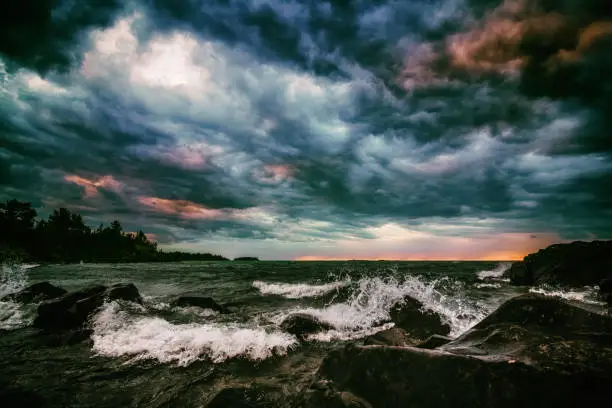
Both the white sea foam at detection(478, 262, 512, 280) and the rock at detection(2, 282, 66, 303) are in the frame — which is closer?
the rock at detection(2, 282, 66, 303)

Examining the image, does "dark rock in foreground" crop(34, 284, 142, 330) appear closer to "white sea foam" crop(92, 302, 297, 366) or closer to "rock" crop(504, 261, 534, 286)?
"white sea foam" crop(92, 302, 297, 366)

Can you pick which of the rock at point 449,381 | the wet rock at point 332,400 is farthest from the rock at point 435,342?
the wet rock at point 332,400

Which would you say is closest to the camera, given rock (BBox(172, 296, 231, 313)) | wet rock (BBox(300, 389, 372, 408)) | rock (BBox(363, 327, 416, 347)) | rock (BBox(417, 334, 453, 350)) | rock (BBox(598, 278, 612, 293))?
wet rock (BBox(300, 389, 372, 408))

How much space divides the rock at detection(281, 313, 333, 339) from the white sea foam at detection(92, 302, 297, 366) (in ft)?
1.26

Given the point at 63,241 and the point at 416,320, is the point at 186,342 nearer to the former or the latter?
the point at 416,320

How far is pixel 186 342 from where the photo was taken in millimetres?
6840

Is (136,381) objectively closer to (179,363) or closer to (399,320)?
(179,363)

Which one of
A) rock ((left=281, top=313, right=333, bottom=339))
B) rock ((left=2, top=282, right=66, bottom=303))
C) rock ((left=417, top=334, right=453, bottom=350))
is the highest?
rock ((left=417, top=334, right=453, bottom=350))

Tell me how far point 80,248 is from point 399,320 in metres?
126

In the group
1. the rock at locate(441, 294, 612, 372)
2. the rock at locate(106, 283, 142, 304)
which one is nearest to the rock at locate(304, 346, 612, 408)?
the rock at locate(441, 294, 612, 372)

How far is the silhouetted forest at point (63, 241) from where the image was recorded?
79.5 metres

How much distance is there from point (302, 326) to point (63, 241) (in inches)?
4786

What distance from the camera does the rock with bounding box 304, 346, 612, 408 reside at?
Answer: 2.74 m

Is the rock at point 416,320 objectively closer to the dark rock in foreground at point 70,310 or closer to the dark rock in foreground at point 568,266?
the dark rock in foreground at point 70,310
